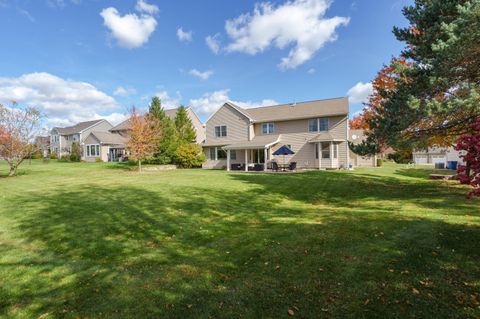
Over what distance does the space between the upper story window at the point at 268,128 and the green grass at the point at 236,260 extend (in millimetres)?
20213

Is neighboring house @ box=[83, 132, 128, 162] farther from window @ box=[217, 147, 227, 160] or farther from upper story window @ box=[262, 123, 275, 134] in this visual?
upper story window @ box=[262, 123, 275, 134]

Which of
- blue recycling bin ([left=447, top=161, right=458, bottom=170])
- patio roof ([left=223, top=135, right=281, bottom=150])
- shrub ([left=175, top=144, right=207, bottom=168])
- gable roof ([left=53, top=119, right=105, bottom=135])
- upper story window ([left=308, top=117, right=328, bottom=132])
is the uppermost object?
gable roof ([left=53, top=119, right=105, bottom=135])

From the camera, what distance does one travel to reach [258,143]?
28.4m

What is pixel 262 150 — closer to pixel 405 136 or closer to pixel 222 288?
pixel 405 136

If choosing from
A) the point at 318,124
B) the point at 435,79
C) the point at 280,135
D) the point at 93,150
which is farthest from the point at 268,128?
the point at 93,150

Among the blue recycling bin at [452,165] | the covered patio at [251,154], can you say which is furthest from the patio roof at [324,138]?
the blue recycling bin at [452,165]

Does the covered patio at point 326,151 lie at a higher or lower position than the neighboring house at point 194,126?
lower

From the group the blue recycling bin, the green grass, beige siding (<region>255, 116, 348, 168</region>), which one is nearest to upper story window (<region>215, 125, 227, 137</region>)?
beige siding (<region>255, 116, 348, 168</region>)

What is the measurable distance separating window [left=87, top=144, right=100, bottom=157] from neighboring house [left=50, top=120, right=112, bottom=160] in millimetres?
6003

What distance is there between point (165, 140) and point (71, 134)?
1343 inches

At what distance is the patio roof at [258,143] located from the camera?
1074 inches

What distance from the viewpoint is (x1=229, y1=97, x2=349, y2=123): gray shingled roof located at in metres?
27.0

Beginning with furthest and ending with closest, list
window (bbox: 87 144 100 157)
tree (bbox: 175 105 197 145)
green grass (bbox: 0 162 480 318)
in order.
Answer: window (bbox: 87 144 100 157), tree (bbox: 175 105 197 145), green grass (bbox: 0 162 480 318)

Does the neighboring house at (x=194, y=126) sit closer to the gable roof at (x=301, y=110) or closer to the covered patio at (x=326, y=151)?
the gable roof at (x=301, y=110)
